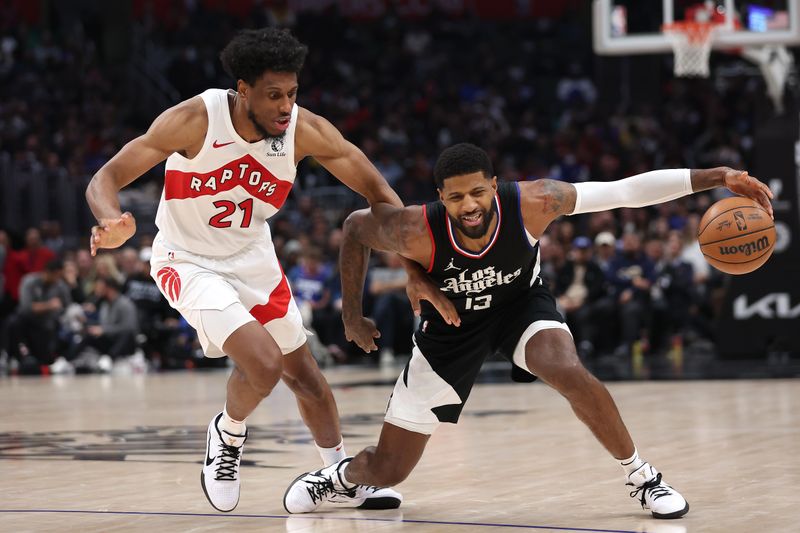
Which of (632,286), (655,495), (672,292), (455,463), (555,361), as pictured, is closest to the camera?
(655,495)

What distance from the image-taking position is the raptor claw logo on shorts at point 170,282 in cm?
537

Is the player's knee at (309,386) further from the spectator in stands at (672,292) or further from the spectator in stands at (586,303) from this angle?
the spectator in stands at (672,292)

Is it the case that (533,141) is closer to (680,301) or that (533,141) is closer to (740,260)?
(680,301)

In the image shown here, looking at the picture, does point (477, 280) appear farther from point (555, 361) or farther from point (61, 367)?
point (61, 367)

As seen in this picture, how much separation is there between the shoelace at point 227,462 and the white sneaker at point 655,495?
1675 mm

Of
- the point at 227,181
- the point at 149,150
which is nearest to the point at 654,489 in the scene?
the point at 227,181

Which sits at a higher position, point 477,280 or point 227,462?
point 477,280

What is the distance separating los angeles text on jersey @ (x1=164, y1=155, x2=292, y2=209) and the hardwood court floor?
1414 millimetres

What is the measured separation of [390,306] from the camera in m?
15.2

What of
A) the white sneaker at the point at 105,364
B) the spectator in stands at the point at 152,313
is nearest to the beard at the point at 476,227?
the spectator in stands at the point at 152,313

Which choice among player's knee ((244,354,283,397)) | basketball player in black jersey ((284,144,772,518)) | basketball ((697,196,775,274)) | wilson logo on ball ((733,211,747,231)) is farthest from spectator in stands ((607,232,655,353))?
player's knee ((244,354,283,397))

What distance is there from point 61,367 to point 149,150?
36.6 feet

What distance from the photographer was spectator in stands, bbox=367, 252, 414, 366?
15172mm

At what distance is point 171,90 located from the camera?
24156mm
